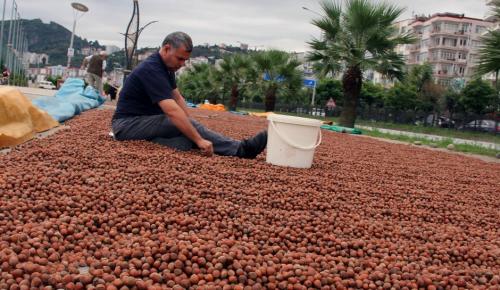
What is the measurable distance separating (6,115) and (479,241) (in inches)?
172

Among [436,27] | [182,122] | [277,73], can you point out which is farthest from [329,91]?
[182,122]

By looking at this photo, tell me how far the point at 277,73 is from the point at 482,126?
11052 mm

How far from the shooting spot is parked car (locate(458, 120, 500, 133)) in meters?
27.0

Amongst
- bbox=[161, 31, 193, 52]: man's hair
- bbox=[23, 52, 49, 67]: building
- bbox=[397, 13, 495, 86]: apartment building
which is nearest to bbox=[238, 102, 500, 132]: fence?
bbox=[161, 31, 193, 52]: man's hair

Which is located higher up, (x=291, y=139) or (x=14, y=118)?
(x=291, y=139)

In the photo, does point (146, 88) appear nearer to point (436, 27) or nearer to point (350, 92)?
point (350, 92)

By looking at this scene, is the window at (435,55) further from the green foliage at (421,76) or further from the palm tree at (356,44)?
the palm tree at (356,44)

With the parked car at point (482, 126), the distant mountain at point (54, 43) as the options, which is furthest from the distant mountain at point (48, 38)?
the parked car at point (482, 126)

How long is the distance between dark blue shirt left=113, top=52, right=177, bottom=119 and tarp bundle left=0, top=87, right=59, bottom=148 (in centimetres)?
96

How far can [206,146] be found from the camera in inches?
175

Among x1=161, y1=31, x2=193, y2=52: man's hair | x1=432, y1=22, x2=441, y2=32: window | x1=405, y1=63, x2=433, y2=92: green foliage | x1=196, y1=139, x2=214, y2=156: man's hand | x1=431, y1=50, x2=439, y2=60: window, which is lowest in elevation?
x1=196, y1=139, x2=214, y2=156: man's hand

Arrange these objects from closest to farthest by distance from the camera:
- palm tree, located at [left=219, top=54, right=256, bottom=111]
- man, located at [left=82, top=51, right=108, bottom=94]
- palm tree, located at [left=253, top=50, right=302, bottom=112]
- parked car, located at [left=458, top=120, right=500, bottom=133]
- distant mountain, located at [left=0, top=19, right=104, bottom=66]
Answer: man, located at [left=82, top=51, right=108, bottom=94], palm tree, located at [left=253, top=50, right=302, bottom=112], parked car, located at [left=458, top=120, right=500, bottom=133], palm tree, located at [left=219, top=54, right=256, bottom=111], distant mountain, located at [left=0, top=19, right=104, bottom=66]

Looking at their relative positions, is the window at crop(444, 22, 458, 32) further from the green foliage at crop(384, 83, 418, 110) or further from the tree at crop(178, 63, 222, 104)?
the tree at crop(178, 63, 222, 104)

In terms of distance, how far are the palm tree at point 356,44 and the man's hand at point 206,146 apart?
12.4 meters
